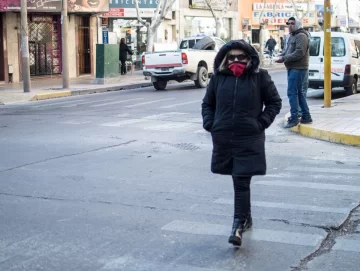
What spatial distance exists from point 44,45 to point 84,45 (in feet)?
10.3

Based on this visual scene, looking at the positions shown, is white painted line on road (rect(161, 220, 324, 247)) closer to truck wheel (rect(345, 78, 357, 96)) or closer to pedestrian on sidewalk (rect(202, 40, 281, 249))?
pedestrian on sidewalk (rect(202, 40, 281, 249))

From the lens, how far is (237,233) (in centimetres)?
543

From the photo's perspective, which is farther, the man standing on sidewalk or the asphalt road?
the man standing on sidewalk

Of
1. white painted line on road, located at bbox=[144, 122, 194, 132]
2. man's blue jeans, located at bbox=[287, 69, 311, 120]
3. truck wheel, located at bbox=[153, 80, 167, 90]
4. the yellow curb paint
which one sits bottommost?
white painted line on road, located at bbox=[144, 122, 194, 132]

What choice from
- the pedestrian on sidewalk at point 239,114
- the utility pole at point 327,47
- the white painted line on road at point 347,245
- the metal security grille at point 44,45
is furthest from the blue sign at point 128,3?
the white painted line on road at point 347,245

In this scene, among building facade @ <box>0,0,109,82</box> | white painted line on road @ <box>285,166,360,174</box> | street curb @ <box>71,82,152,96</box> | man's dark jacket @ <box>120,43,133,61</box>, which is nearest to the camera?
white painted line on road @ <box>285,166,360,174</box>

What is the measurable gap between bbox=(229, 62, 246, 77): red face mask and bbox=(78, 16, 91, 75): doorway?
28.5 metres

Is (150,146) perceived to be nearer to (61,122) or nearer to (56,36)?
(61,122)

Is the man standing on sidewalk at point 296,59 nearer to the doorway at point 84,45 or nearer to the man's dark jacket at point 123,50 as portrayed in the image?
the man's dark jacket at point 123,50

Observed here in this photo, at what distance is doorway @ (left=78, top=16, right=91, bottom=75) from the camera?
33.2 metres

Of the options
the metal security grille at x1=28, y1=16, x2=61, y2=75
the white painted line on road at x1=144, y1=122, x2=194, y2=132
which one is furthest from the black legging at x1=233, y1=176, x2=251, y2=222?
the metal security grille at x1=28, y1=16, x2=61, y2=75

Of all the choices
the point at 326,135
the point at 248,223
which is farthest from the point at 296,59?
the point at 248,223

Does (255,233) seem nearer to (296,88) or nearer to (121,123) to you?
(296,88)

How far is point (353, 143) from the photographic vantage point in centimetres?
1113
